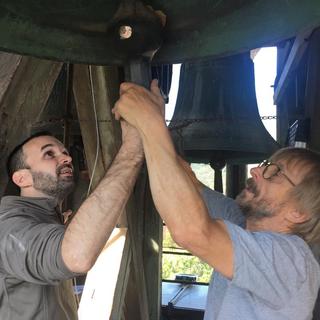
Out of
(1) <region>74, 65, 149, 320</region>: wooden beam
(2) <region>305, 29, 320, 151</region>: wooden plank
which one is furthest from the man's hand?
(2) <region>305, 29, 320, 151</region>: wooden plank

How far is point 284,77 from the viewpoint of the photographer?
2529mm

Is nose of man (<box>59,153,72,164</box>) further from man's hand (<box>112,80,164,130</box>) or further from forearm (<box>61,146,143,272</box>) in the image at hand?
man's hand (<box>112,80,164,130</box>)

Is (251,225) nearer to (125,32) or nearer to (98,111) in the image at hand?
(125,32)

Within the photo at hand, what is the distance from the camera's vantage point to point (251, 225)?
1198mm

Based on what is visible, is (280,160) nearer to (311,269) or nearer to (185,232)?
(311,269)

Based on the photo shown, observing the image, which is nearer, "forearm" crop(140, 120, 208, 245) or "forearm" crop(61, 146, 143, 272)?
"forearm" crop(140, 120, 208, 245)

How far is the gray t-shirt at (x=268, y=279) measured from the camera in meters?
0.97

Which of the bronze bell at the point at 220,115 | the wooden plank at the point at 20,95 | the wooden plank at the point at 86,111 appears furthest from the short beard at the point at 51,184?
the bronze bell at the point at 220,115

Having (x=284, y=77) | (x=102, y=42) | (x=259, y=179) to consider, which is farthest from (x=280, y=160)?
(x=284, y=77)

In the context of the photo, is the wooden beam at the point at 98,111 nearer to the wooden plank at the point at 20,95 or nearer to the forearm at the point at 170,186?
the wooden plank at the point at 20,95

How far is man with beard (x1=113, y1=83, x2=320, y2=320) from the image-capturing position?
90 centimetres

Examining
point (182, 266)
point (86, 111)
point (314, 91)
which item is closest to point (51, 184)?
point (86, 111)

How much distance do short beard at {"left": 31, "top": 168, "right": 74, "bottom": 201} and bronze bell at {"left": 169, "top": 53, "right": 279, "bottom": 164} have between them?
641 mm

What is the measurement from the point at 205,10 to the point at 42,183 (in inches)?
26.5
